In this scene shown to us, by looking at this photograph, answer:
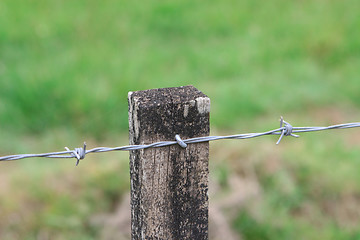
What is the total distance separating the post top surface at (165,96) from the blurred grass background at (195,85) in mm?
1954

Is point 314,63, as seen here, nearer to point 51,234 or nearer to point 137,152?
point 51,234

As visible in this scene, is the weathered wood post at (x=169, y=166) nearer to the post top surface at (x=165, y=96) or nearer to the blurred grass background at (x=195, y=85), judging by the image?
the post top surface at (x=165, y=96)

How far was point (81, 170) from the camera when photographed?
12.1 feet

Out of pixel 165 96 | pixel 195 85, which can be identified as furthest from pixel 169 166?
pixel 195 85

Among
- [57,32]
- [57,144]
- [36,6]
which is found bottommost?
[57,144]

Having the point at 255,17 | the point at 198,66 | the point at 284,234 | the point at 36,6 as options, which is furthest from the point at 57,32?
the point at 284,234

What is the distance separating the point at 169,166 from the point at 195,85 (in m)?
3.80

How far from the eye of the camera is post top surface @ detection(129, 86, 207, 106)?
1.40m

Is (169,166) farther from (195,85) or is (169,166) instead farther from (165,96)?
(195,85)

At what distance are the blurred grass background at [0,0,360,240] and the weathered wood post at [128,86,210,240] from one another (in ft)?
5.90

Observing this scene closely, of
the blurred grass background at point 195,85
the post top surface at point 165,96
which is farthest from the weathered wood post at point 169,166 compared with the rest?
the blurred grass background at point 195,85

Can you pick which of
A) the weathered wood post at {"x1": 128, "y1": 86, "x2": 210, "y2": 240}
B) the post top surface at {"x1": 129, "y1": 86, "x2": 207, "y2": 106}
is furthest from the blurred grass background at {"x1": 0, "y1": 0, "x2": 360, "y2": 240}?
the post top surface at {"x1": 129, "y1": 86, "x2": 207, "y2": 106}

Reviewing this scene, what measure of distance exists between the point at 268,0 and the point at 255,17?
695mm

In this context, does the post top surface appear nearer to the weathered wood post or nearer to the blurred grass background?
the weathered wood post
